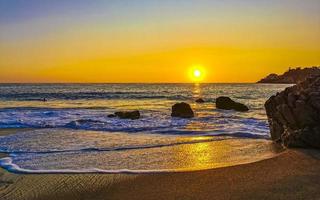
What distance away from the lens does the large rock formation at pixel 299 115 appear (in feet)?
35.3

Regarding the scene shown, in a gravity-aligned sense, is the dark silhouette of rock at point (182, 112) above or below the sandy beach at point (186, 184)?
below

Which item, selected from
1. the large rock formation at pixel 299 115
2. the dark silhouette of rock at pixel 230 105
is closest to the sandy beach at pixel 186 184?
the large rock formation at pixel 299 115

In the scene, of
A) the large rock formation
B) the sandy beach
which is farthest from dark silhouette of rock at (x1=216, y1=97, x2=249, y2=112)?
the sandy beach

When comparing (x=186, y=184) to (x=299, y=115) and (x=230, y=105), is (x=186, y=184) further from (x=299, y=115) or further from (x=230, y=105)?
(x=230, y=105)

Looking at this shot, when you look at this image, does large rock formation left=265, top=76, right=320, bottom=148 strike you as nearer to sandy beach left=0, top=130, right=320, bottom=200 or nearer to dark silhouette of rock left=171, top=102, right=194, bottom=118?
sandy beach left=0, top=130, right=320, bottom=200

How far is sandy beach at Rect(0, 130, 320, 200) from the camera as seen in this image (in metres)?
6.77

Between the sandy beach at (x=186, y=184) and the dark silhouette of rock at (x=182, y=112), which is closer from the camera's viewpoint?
the sandy beach at (x=186, y=184)

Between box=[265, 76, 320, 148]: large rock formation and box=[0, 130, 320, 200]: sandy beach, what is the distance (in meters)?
1.70

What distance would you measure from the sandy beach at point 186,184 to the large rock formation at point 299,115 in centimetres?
170

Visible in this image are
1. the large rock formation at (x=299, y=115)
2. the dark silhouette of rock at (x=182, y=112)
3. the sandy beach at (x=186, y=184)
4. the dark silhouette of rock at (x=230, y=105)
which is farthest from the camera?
the dark silhouette of rock at (x=230, y=105)

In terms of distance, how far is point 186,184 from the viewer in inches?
298

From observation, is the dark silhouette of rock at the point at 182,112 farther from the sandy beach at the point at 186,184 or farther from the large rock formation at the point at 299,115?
the sandy beach at the point at 186,184

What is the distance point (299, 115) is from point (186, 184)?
5.10m

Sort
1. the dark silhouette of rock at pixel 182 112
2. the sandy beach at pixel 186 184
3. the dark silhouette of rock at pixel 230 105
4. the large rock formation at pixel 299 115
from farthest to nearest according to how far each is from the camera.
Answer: the dark silhouette of rock at pixel 230 105, the dark silhouette of rock at pixel 182 112, the large rock formation at pixel 299 115, the sandy beach at pixel 186 184
